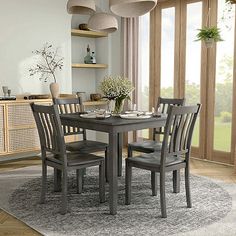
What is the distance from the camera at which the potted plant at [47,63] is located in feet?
18.9

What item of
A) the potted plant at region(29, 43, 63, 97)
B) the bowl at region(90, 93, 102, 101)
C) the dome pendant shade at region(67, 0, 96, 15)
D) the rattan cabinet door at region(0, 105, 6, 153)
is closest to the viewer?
the dome pendant shade at region(67, 0, 96, 15)

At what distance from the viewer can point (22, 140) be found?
523cm

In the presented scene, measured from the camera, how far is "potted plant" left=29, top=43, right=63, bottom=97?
5770mm

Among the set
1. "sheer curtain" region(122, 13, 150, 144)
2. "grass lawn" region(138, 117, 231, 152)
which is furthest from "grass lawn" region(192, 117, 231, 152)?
"sheer curtain" region(122, 13, 150, 144)

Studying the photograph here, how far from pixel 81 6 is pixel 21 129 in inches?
85.0

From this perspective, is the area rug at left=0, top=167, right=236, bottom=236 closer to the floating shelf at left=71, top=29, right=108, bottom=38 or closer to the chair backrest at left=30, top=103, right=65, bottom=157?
the chair backrest at left=30, top=103, right=65, bottom=157

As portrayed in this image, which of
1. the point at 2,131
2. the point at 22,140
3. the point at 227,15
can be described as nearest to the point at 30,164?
the point at 22,140

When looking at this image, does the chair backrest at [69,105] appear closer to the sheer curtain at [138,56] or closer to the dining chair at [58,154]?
the dining chair at [58,154]

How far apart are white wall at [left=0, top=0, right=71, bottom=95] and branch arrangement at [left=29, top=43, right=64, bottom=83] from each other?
79 mm

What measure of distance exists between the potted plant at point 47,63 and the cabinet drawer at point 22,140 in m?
0.74

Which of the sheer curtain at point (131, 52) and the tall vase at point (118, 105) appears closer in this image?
the tall vase at point (118, 105)

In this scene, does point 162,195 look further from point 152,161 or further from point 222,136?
point 222,136

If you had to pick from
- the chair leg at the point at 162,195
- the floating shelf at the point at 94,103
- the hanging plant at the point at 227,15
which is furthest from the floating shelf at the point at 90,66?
the chair leg at the point at 162,195

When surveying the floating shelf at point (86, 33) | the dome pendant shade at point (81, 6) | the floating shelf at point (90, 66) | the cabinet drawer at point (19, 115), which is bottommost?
the cabinet drawer at point (19, 115)
